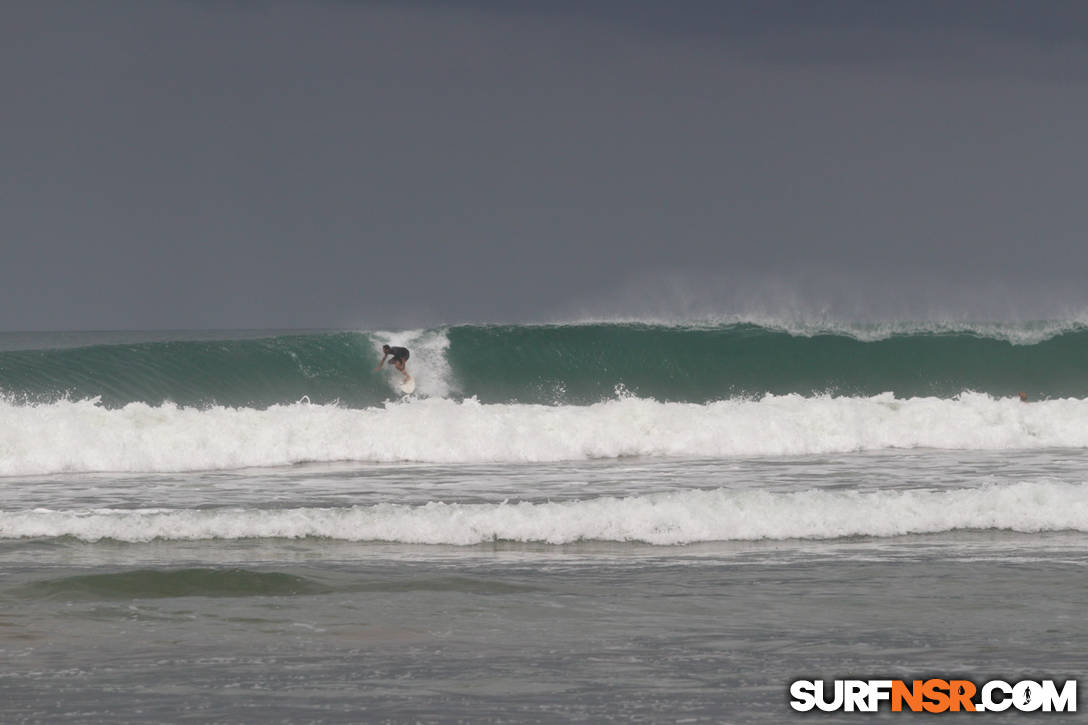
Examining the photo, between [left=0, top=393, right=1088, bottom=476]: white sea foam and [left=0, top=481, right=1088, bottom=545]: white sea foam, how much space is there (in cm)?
570

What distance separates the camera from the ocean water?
17.5ft

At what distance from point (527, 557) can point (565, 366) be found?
16448mm

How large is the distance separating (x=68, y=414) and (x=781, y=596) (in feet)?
40.1

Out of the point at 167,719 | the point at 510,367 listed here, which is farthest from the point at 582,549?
the point at 510,367

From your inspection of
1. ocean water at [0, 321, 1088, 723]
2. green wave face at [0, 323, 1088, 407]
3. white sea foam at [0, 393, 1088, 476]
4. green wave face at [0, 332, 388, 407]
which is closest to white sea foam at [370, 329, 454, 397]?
green wave face at [0, 323, 1088, 407]

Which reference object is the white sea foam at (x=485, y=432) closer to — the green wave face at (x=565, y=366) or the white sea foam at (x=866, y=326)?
the green wave face at (x=565, y=366)

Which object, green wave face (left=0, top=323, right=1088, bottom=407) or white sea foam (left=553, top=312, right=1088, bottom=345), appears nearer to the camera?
green wave face (left=0, top=323, right=1088, bottom=407)

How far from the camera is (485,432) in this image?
16.3 meters

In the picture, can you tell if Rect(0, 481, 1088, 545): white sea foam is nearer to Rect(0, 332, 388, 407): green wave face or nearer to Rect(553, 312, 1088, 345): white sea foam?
Rect(0, 332, 388, 407): green wave face

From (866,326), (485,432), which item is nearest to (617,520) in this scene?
(485,432)

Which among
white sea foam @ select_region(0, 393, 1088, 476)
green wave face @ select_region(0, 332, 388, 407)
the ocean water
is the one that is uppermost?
green wave face @ select_region(0, 332, 388, 407)

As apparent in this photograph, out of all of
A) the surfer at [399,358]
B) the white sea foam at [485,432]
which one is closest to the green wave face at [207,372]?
the surfer at [399,358]

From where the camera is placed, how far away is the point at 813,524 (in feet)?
31.0

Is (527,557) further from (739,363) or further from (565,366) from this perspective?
(739,363)
